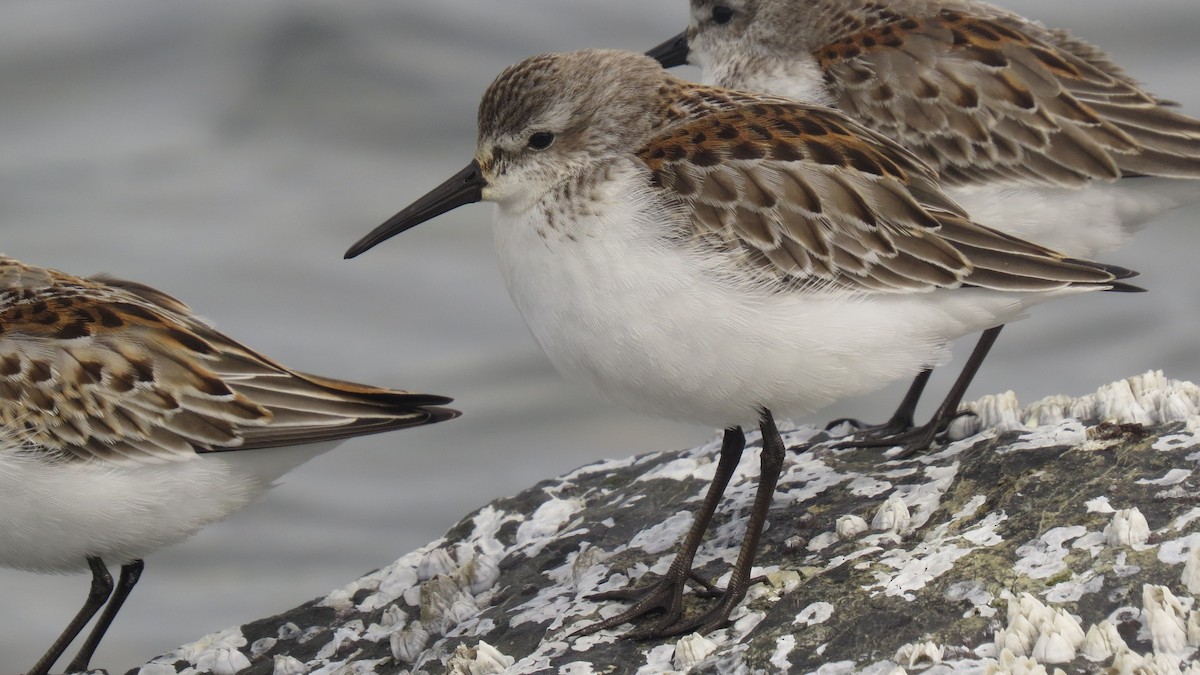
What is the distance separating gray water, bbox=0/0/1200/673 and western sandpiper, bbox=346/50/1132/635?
5.80 meters

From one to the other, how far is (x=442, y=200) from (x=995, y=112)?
2.92m

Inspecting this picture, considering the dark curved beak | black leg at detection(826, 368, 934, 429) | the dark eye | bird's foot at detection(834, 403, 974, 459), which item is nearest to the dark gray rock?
bird's foot at detection(834, 403, 974, 459)

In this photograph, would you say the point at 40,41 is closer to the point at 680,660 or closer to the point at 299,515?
the point at 299,515

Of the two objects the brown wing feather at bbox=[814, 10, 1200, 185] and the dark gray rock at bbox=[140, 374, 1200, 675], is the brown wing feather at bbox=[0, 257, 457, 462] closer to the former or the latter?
the dark gray rock at bbox=[140, 374, 1200, 675]

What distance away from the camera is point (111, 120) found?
582 inches

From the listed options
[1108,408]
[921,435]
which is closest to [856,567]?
[1108,408]

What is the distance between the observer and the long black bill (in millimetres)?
6469

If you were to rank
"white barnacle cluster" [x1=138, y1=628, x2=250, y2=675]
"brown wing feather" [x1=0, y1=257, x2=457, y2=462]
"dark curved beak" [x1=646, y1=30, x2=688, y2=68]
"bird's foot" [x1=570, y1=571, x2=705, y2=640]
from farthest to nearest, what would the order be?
"dark curved beak" [x1=646, y1=30, x2=688, y2=68] < "brown wing feather" [x1=0, y1=257, x2=457, y2=462] < "white barnacle cluster" [x1=138, y1=628, x2=250, y2=675] < "bird's foot" [x1=570, y1=571, x2=705, y2=640]

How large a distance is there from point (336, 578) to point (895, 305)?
21.6 feet

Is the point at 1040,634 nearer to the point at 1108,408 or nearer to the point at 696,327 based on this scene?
the point at 696,327

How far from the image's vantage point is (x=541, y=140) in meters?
6.32

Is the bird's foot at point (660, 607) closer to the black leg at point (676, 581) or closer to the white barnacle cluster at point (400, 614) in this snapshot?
the black leg at point (676, 581)

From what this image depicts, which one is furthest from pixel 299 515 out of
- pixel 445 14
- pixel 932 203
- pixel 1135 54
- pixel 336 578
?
pixel 1135 54

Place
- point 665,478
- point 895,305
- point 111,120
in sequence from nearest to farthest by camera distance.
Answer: point 895,305 → point 665,478 → point 111,120
